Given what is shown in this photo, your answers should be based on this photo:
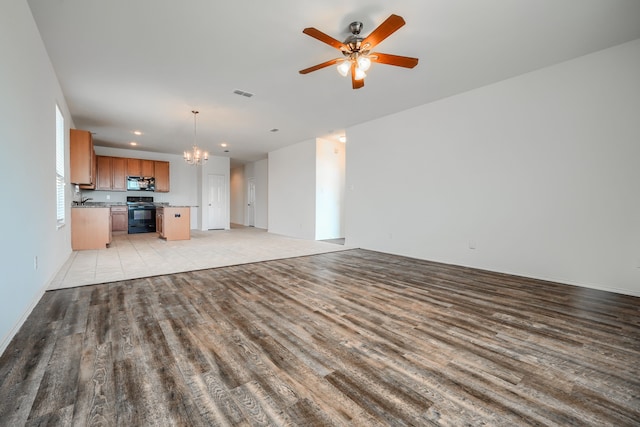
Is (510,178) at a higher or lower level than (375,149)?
lower

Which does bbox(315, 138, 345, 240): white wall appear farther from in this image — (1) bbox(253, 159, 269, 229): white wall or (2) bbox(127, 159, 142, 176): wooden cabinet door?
(2) bbox(127, 159, 142, 176): wooden cabinet door

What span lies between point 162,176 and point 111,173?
137cm

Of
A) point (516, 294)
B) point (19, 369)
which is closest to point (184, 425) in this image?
point (19, 369)

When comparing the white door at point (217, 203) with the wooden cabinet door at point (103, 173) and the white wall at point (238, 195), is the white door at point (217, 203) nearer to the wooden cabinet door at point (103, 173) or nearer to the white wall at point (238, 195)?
the white wall at point (238, 195)

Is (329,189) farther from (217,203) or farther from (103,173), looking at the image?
(103,173)

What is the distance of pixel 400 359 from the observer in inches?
70.4

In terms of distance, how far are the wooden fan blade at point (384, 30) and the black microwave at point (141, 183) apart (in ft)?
28.6

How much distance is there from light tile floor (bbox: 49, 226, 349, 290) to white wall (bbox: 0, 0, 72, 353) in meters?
0.48

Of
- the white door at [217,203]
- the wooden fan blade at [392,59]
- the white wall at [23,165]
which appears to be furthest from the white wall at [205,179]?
the wooden fan blade at [392,59]

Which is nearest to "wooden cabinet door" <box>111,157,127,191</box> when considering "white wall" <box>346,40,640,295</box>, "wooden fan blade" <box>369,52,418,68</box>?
"white wall" <box>346,40,640,295</box>

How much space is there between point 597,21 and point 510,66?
0.92 metres

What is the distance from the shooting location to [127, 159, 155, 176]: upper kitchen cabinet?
342 inches

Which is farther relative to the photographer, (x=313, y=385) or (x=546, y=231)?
(x=546, y=231)

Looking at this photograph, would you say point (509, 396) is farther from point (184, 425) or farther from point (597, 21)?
point (597, 21)
